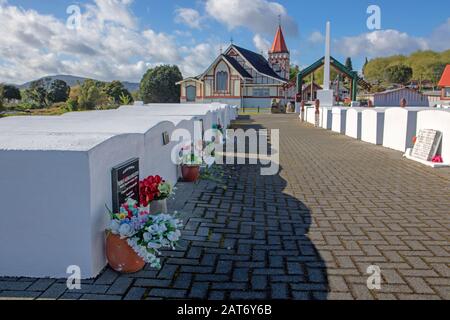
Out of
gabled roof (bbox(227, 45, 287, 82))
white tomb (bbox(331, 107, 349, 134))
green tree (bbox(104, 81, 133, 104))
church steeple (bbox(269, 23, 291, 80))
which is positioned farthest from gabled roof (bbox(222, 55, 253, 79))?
white tomb (bbox(331, 107, 349, 134))

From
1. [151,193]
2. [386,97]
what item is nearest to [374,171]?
[151,193]

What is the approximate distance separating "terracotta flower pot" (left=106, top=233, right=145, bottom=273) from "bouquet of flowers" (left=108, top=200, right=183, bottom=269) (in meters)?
0.06

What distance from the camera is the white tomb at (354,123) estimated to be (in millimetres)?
18047

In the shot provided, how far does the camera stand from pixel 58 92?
82.3 meters

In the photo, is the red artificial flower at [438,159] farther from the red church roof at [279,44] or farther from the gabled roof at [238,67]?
the red church roof at [279,44]

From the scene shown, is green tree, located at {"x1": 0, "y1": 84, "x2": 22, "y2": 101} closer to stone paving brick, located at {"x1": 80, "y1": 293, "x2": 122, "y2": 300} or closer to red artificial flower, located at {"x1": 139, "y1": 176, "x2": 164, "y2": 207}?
red artificial flower, located at {"x1": 139, "y1": 176, "x2": 164, "y2": 207}

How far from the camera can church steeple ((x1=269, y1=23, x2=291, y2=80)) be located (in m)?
68.9

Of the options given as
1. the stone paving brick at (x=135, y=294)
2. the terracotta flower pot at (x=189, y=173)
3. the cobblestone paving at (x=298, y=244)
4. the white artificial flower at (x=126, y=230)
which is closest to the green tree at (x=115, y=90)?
the terracotta flower pot at (x=189, y=173)

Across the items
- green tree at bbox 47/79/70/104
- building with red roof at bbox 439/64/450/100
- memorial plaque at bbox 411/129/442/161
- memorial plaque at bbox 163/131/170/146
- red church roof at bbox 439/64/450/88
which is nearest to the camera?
memorial plaque at bbox 163/131/170/146

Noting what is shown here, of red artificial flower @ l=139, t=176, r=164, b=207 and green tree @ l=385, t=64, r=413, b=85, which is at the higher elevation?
green tree @ l=385, t=64, r=413, b=85

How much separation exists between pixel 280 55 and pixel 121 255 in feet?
225

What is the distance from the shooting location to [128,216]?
4.38 meters

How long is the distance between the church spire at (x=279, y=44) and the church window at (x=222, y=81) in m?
14.5

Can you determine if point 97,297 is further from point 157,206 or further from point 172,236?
point 157,206
